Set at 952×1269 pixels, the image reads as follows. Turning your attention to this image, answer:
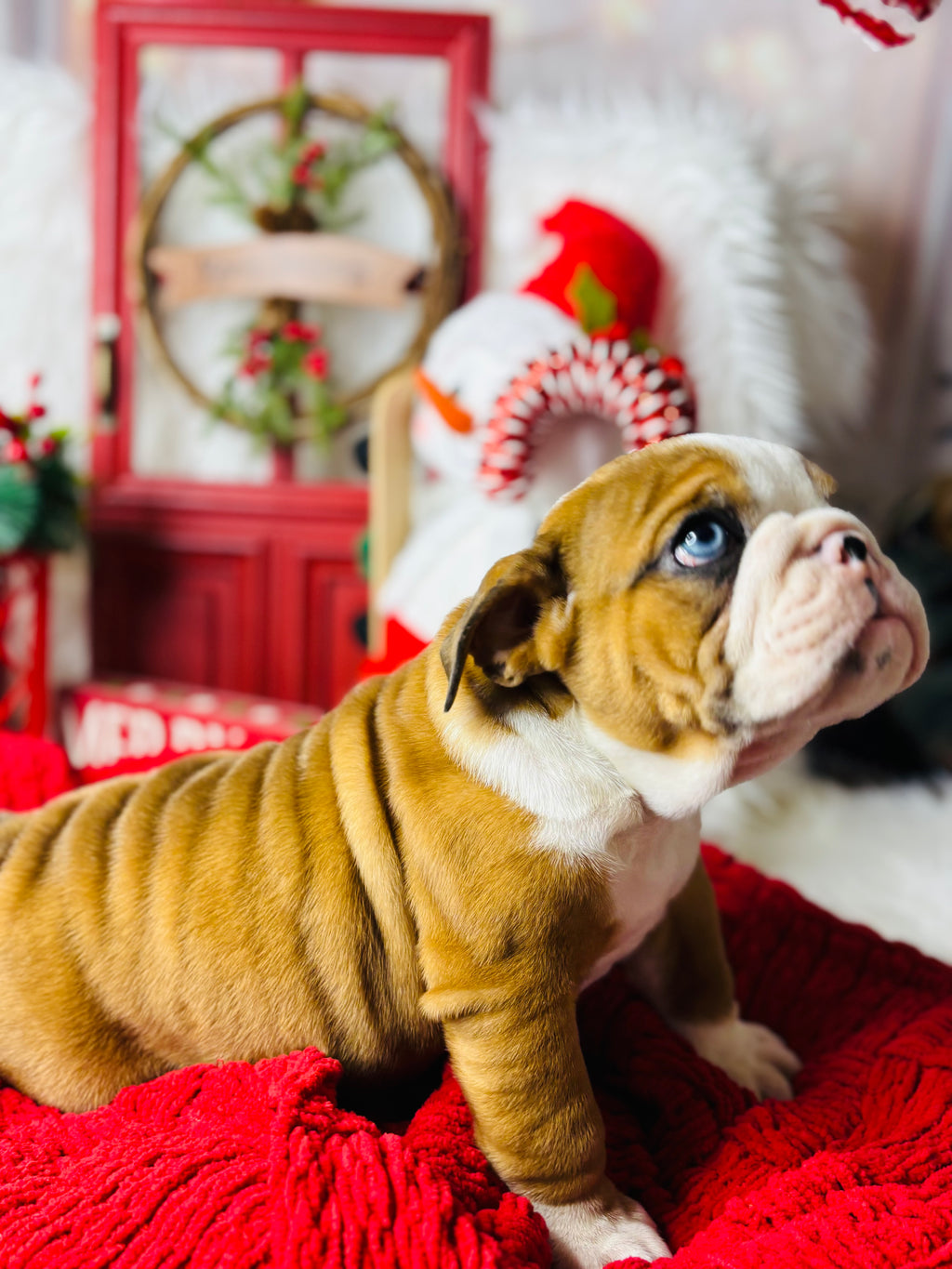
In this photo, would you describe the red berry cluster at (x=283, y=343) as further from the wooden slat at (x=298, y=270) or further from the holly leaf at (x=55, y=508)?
the holly leaf at (x=55, y=508)

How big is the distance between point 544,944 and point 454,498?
50.0 inches

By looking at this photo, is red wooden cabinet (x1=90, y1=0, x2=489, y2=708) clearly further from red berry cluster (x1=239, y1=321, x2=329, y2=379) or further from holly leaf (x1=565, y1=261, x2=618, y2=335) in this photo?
holly leaf (x1=565, y1=261, x2=618, y2=335)

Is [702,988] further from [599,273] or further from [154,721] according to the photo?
[154,721]

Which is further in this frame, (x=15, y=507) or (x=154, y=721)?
(x=154, y=721)

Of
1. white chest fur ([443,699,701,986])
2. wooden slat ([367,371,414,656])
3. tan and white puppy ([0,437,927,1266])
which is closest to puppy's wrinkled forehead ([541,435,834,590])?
tan and white puppy ([0,437,927,1266])

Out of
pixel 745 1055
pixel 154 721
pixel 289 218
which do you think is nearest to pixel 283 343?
pixel 289 218

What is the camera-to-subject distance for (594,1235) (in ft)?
2.85

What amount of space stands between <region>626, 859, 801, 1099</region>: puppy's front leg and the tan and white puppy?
3.2 inches

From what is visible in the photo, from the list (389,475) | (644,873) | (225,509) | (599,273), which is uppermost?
(599,273)

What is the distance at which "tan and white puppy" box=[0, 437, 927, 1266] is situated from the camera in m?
0.81

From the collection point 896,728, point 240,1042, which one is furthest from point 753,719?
point 896,728

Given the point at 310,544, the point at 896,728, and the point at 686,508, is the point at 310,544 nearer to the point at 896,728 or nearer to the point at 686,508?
the point at 896,728

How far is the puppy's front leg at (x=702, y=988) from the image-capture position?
1093 millimetres

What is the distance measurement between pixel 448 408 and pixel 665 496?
0.92 meters
